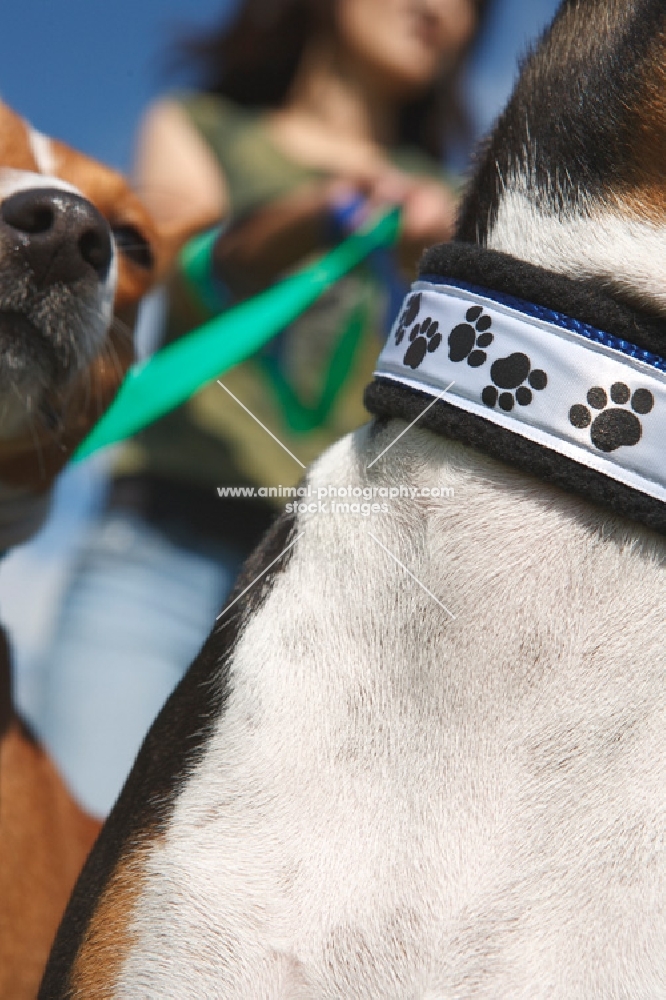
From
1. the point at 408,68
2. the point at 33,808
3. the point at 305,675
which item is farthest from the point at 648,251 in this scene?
the point at 408,68

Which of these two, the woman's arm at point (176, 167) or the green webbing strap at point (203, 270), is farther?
the woman's arm at point (176, 167)

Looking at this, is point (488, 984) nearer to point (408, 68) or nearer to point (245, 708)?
point (245, 708)

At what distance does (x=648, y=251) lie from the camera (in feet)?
3.83

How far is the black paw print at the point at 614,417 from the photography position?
1.10m

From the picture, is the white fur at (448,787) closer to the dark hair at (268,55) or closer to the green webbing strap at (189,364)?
the green webbing strap at (189,364)

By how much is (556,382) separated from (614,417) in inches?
3.0

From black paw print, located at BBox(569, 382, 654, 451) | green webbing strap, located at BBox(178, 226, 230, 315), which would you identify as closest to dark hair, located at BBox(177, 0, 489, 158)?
green webbing strap, located at BBox(178, 226, 230, 315)

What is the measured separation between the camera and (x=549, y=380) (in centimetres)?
113

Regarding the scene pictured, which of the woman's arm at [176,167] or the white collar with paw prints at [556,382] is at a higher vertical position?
the white collar with paw prints at [556,382]

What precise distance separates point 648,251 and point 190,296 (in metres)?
1.73

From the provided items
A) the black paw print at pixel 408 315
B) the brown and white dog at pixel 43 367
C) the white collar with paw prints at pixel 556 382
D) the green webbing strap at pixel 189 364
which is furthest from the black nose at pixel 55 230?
the white collar with paw prints at pixel 556 382

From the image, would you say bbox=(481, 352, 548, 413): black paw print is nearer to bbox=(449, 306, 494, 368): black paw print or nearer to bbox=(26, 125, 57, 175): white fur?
bbox=(449, 306, 494, 368): black paw print

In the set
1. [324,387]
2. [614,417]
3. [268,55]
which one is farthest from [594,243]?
[268,55]

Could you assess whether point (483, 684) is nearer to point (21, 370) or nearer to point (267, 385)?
point (21, 370)
